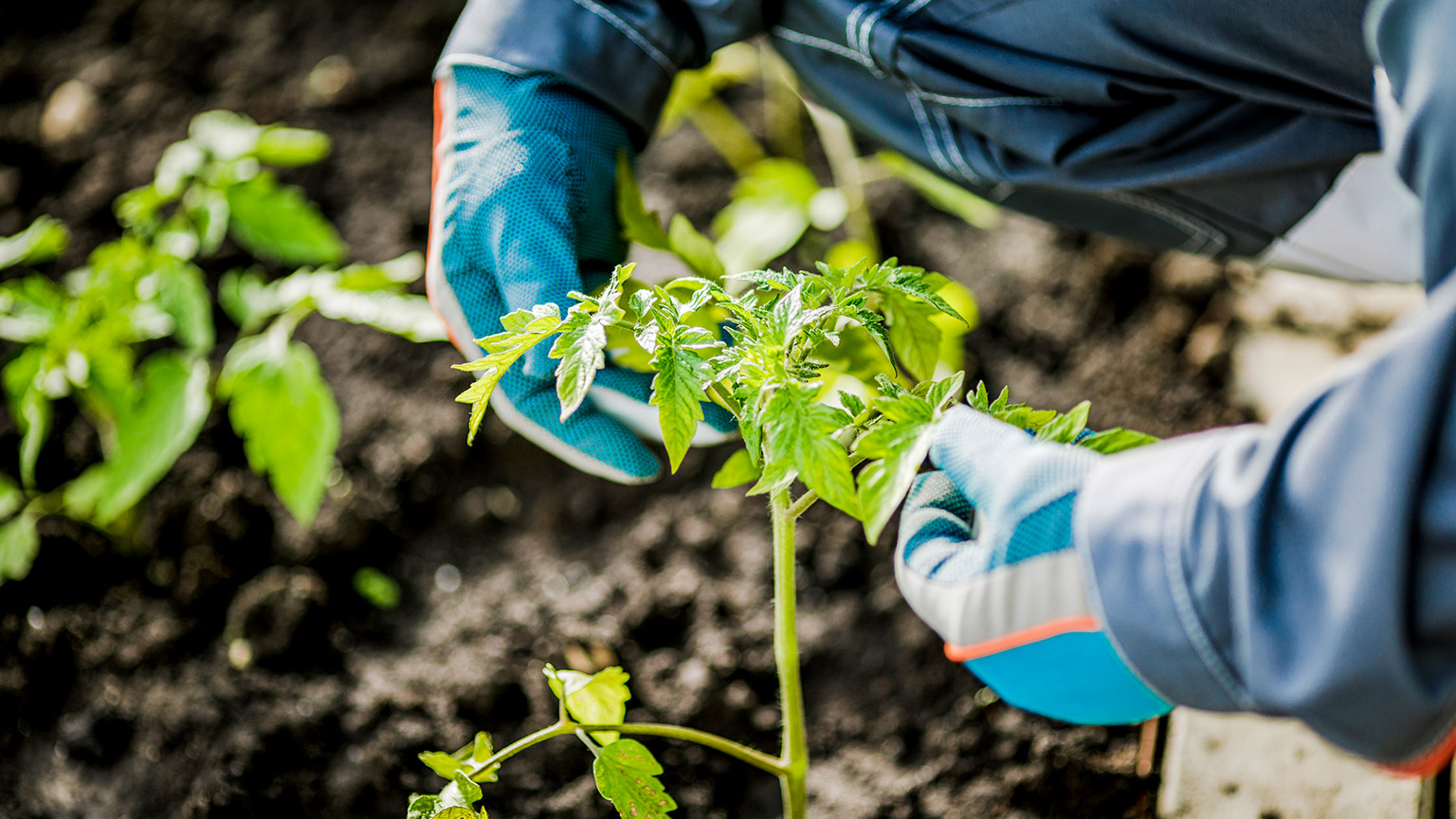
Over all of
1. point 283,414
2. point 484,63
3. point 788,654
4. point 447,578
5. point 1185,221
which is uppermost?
point 484,63

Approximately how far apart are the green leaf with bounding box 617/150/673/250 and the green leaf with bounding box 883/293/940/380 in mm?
287

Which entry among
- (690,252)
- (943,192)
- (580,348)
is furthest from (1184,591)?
(943,192)

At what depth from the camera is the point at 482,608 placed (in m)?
1.46

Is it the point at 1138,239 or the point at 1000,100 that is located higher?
the point at 1000,100

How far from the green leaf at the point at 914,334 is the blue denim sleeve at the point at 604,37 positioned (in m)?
0.52

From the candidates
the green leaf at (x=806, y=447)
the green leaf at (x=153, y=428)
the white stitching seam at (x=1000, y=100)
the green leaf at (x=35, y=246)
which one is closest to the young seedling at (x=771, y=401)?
the green leaf at (x=806, y=447)

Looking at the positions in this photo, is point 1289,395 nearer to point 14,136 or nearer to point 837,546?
point 837,546

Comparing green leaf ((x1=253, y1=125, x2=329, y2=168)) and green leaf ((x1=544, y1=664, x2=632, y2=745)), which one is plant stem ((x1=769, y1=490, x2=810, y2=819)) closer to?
green leaf ((x1=544, y1=664, x2=632, y2=745))

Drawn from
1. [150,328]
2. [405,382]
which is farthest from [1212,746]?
[150,328]

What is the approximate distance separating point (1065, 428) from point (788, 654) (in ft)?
1.21

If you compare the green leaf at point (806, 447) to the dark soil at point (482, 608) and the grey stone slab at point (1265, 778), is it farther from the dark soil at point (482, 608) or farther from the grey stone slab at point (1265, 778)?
A: the grey stone slab at point (1265, 778)

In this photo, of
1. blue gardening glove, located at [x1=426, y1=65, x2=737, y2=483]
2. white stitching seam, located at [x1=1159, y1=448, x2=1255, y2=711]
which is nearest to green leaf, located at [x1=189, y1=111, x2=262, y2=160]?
blue gardening glove, located at [x1=426, y1=65, x2=737, y2=483]

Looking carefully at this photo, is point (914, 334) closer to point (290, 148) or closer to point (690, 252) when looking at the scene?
point (690, 252)

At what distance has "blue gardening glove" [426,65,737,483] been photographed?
107 centimetres
